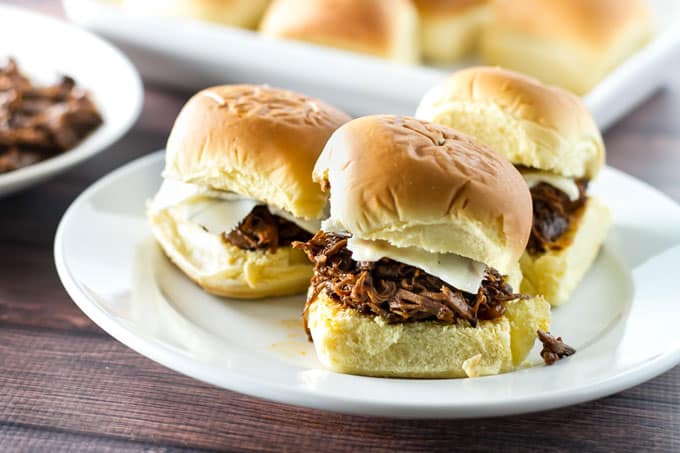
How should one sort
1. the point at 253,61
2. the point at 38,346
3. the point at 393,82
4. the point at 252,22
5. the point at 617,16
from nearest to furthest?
the point at 38,346 → the point at 393,82 → the point at 253,61 → the point at 617,16 → the point at 252,22

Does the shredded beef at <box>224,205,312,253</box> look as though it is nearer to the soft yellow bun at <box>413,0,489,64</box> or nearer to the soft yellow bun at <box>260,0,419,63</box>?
the soft yellow bun at <box>260,0,419,63</box>

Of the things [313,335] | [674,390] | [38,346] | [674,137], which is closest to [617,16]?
[674,137]

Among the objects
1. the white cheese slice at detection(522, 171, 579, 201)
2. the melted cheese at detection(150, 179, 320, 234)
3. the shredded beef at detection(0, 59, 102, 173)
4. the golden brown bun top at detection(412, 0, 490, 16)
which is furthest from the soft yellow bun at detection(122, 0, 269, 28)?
the white cheese slice at detection(522, 171, 579, 201)

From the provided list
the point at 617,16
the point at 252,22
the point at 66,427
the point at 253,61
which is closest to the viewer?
the point at 66,427

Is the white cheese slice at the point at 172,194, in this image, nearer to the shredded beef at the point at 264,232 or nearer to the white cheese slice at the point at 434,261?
the shredded beef at the point at 264,232

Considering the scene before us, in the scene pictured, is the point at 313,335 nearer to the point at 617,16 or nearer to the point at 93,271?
the point at 93,271

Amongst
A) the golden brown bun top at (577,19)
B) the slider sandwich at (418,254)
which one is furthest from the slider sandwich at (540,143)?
the golden brown bun top at (577,19)
